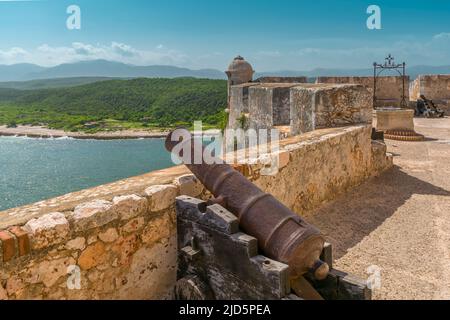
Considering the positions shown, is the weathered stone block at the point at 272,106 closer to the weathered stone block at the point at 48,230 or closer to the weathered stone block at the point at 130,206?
the weathered stone block at the point at 130,206

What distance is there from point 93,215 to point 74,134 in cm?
5533

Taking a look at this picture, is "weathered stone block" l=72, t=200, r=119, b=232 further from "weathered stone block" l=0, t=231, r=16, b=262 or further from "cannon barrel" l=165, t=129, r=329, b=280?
"cannon barrel" l=165, t=129, r=329, b=280

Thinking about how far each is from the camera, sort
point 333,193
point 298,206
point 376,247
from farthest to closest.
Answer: point 333,193 → point 298,206 → point 376,247

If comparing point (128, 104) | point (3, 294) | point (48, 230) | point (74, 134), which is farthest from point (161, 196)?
point (128, 104)

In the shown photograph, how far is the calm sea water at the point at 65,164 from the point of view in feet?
95.3

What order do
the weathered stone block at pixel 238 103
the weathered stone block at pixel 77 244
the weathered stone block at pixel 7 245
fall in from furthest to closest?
the weathered stone block at pixel 238 103
the weathered stone block at pixel 77 244
the weathered stone block at pixel 7 245

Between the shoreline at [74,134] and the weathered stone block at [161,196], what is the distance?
159 ft

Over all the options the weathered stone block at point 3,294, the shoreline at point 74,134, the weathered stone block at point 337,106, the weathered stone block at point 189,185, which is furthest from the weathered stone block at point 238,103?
the shoreline at point 74,134

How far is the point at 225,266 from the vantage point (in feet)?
7.32

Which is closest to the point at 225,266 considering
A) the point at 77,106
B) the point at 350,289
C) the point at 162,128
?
the point at 350,289

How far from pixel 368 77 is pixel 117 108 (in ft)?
206

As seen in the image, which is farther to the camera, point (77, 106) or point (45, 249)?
point (77, 106)
